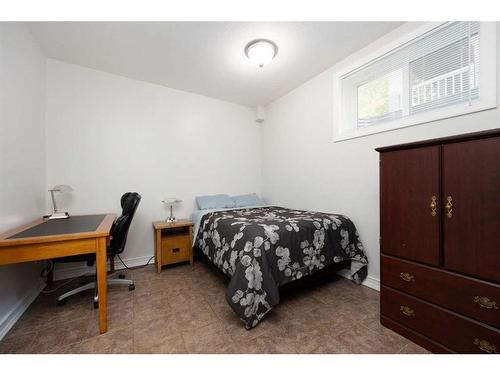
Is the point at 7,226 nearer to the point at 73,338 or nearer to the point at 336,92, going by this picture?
the point at 73,338

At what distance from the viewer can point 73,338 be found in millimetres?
1421

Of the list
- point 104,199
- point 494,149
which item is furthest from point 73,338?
point 494,149

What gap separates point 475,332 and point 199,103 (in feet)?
12.2

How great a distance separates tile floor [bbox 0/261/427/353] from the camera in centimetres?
133

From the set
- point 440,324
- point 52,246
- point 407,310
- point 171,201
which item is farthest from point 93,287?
point 440,324

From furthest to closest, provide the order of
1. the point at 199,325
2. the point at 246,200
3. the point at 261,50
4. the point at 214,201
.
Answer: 1. the point at 246,200
2. the point at 214,201
3. the point at 261,50
4. the point at 199,325

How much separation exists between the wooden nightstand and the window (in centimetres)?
232

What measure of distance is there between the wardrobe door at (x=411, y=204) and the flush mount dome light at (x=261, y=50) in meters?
1.55

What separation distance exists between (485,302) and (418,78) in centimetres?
185

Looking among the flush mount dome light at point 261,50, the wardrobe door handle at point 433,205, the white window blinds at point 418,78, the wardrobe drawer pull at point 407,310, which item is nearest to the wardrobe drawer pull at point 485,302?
the wardrobe drawer pull at point 407,310

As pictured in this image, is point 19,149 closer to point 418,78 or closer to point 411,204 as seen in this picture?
point 411,204

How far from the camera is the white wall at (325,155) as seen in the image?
1.96 metres

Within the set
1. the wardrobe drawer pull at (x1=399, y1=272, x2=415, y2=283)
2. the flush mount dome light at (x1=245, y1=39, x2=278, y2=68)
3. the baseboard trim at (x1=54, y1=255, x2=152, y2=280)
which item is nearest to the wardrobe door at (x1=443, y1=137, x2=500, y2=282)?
the wardrobe drawer pull at (x1=399, y1=272, x2=415, y2=283)

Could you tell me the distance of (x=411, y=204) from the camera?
4.49ft
